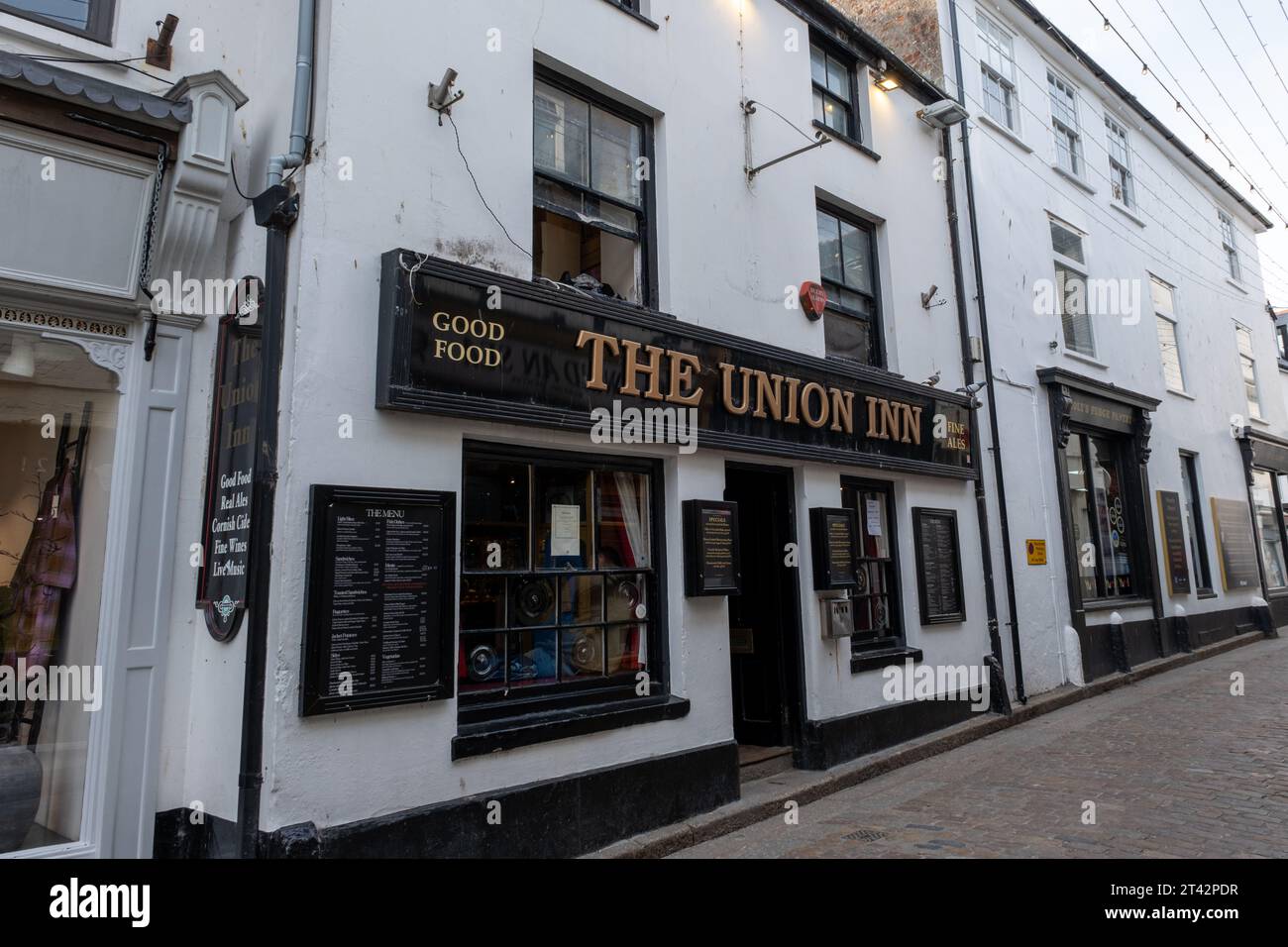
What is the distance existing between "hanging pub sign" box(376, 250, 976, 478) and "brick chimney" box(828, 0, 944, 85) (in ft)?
17.8

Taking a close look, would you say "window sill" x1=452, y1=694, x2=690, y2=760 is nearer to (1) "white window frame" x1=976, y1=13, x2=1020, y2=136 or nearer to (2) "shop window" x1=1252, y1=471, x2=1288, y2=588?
(1) "white window frame" x1=976, y1=13, x2=1020, y2=136

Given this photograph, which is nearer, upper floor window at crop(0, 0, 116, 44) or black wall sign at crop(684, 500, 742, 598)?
upper floor window at crop(0, 0, 116, 44)

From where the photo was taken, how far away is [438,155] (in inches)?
209

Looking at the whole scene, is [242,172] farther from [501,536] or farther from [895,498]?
[895,498]

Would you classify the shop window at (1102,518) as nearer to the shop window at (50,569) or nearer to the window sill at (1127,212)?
the window sill at (1127,212)

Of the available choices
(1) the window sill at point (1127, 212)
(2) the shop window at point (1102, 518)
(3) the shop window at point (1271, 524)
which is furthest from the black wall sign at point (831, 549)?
(3) the shop window at point (1271, 524)

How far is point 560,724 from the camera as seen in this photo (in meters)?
5.29

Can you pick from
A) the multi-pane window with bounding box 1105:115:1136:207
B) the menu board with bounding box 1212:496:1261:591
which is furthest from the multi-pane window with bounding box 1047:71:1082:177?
the menu board with bounding box 1212:496:1261:591

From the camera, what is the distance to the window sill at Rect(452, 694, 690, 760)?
4918 mm

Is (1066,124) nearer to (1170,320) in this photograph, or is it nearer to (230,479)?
(1170,320)

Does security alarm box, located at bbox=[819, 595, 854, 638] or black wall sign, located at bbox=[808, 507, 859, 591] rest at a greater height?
black wall sign, located at bbox=[808, 507, 859, 591]

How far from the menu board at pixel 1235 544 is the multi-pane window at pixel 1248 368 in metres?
2.88
